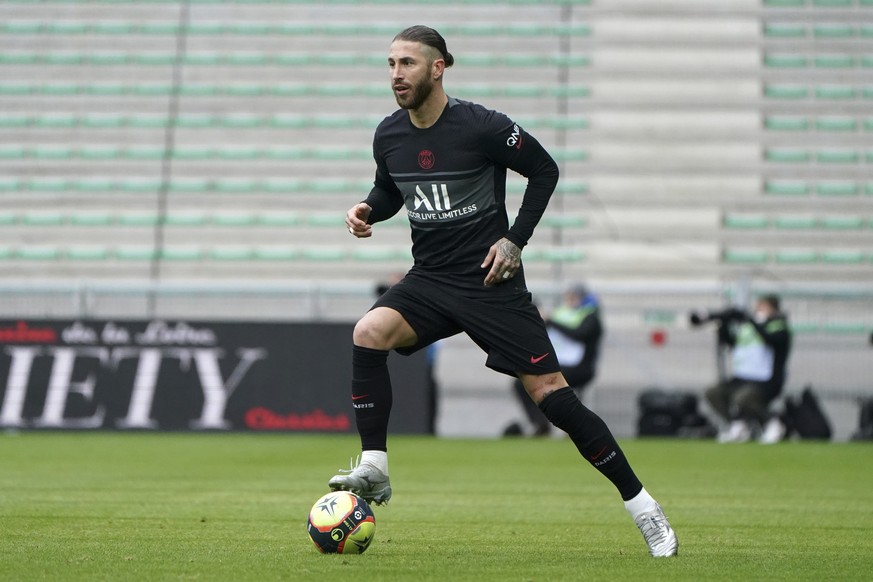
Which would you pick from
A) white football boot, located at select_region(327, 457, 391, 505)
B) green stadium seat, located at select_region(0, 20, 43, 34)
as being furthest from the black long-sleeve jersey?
green stadium seat, located at select_region(0, 20, 43, 34)

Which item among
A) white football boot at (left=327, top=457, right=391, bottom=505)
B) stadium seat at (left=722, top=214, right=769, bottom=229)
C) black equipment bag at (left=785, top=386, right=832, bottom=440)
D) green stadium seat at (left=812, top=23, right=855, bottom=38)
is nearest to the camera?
white football boot at (left=327, top=457, right=391, bottom=505)

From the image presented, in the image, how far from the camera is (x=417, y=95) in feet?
18.5

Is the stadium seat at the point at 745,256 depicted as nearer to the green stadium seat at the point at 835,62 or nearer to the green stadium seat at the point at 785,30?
the green stadium seat at the point at 835,62

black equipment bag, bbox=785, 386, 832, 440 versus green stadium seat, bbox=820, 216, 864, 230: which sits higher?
green stadium seat, bbox=820, 216, 864, 230

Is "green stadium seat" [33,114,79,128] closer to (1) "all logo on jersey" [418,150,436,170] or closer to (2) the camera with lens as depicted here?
(2) the camera with lens

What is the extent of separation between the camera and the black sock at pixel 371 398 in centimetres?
572

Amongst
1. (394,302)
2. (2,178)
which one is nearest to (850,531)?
(394,302)

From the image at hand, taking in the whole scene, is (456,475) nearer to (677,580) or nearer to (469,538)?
(469,538)

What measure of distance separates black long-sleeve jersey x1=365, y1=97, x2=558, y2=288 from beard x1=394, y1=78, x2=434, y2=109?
0.13 meters

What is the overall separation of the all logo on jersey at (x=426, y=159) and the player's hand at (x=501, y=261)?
1.44 ft

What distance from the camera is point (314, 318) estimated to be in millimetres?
16219

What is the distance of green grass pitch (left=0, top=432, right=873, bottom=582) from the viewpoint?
4926 millimetres

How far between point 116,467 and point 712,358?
7945 mm

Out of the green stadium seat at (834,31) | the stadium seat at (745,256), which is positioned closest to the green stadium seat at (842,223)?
the stadium seat at (745,256)
